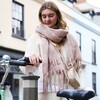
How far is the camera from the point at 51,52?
112 inches

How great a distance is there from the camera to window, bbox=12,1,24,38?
18.2m

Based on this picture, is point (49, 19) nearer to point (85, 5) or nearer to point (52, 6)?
point (52, 6)

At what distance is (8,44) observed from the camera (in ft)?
57.5

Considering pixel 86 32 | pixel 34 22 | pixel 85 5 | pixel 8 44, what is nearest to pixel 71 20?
pixel 86 32

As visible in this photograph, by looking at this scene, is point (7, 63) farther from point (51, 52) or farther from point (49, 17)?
point (49, 17)

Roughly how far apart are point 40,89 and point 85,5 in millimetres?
36466

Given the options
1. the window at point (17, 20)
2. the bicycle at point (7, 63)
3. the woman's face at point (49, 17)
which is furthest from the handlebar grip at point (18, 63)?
the window at point (17, 20)

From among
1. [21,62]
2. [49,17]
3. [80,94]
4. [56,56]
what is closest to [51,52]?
[56,56]

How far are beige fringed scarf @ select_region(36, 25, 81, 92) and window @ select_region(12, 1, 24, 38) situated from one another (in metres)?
15.1

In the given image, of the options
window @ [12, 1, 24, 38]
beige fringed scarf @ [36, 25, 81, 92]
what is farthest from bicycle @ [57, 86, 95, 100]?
window @ [12, 1, 24, 38]

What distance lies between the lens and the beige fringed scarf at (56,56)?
277 centimetres

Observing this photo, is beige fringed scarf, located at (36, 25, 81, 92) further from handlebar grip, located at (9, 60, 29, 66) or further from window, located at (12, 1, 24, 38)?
window, located at (12, 1, 24, 38)

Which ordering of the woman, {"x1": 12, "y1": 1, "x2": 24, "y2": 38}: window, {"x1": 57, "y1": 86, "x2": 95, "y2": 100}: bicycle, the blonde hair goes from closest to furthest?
{"x1": 57, "y1": 86, "x2": 95, "y2": 100}: bicycle
the woman
the blonde hair
{"x1": 12, "y1": 1, "x2": 24, "y2": 38}: window

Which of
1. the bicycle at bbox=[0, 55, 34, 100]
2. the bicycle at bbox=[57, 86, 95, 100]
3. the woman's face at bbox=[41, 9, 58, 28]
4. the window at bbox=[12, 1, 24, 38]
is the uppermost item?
the window at bbox=[12, 1, 24, 38]
